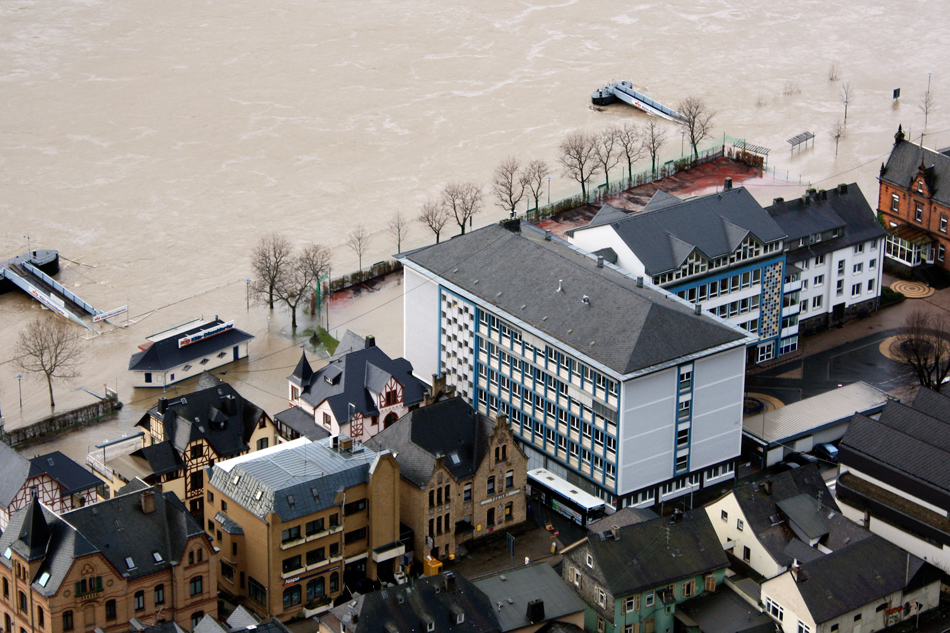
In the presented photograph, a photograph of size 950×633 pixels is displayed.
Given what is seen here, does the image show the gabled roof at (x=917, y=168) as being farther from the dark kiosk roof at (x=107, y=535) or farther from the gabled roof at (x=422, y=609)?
the dark kiosk roof at (x=107, y=535)

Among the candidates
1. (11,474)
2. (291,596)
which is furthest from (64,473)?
(291,596)

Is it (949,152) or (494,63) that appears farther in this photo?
(494,63)

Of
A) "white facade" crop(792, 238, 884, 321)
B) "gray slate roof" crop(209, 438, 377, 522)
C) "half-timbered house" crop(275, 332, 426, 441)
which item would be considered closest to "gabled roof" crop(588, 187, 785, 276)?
"white facade" crop(792, 238, 884, 321)

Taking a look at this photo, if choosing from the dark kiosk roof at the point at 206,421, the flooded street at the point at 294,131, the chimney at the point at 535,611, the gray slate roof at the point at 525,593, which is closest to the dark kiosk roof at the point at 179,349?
the flooded street at the point at 294,131

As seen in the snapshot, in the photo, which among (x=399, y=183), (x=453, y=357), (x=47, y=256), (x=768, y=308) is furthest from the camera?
(x=399, y=183)

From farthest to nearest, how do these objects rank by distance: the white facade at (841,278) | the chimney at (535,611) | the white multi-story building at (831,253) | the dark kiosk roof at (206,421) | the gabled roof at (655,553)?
1. the white facade at (841,278)
2. the white multi-story building at (831,253)
3. the dark kiosk roof at (206,421)
4. the gabled roof at (655,553)
5. the chimney at (535,611)

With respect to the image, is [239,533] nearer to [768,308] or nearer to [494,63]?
[768,308]

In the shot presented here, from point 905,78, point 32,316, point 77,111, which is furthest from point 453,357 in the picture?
point 905,78
